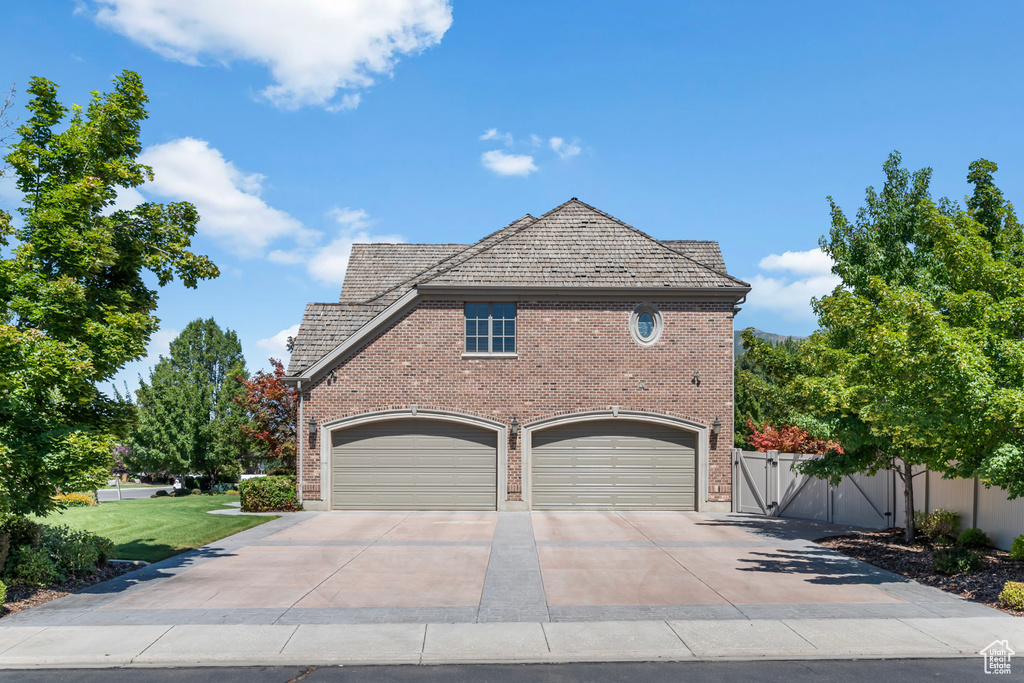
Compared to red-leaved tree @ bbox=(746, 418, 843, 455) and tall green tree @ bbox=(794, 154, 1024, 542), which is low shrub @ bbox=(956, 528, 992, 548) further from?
red-leaved tree @ bbox=(746, 418, 843, 455)

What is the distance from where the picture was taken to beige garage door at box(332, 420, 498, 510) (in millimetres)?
20281

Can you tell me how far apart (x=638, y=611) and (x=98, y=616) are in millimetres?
7574

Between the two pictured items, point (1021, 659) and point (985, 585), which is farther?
point (985, 585)

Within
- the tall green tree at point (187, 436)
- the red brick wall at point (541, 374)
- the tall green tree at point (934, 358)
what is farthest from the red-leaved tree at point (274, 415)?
the tall green tree at point (934, 358)

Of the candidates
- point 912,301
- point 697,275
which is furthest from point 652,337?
point 912,301

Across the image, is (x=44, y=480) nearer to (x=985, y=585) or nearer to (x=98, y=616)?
(x=98, y=616)

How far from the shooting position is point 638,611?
9516mm

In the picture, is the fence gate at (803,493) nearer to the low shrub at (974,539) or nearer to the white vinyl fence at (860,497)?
the white vinyl fence at (860,497)

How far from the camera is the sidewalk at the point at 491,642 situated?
25.2 feet

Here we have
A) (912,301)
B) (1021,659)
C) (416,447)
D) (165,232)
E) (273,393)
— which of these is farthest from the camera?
(273,393)

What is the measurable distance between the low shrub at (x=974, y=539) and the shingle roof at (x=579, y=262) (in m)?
9.01

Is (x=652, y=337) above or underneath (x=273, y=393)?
above

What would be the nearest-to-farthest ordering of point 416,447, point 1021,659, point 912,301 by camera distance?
point 1021,659
point 912,301
point 416,447

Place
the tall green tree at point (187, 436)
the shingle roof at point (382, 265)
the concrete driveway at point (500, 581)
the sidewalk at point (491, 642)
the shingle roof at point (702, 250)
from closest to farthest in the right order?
the sidewalk at point (491, 642)
the concrete driveway at point (500, 581)
the shingle roof at point (702, 250)
the shingle roof at point (382, 265)
the tall green tree at point (187, 436)
